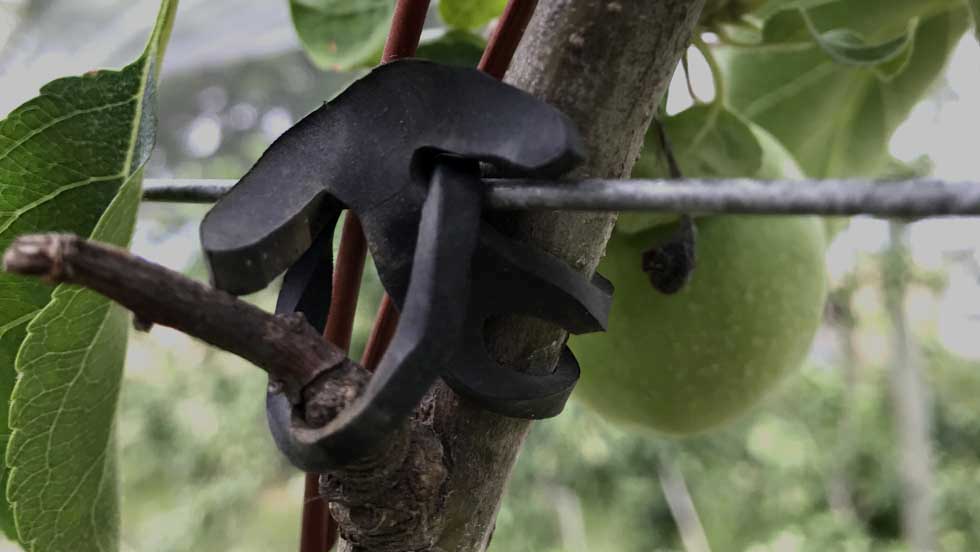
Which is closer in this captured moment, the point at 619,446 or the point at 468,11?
the point at 468,11

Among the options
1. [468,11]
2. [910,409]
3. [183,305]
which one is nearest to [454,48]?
[468,11]

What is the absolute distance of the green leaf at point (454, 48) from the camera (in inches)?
16.0

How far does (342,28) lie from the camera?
1.47 feet

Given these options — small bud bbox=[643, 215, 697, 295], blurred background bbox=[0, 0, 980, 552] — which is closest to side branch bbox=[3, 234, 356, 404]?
small bud bbox=[643, 215, 697, 295]

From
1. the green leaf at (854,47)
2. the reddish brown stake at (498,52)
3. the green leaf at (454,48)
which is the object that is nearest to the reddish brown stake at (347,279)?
the reddish brown stake at (498,52)

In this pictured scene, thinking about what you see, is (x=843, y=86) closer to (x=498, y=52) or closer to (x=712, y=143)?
(x=712, y=143)

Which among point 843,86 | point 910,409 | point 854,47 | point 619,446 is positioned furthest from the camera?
point 619,446

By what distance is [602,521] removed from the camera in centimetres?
251

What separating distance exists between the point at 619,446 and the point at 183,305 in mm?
2322

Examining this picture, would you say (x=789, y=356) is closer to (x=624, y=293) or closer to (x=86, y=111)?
(x=624, y=293)

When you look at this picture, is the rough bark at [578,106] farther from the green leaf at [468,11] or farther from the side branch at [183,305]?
the green leaf at [468,11]

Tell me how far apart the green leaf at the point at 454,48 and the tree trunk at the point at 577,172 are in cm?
17

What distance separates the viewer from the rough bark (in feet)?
0.75

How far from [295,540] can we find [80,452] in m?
2.43
